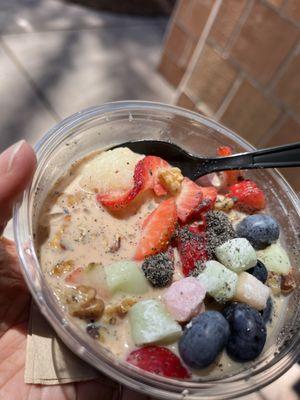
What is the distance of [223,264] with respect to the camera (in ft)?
3.35

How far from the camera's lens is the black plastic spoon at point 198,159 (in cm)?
111

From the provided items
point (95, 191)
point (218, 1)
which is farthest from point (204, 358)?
point (218, 1)

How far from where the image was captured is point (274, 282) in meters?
1.10

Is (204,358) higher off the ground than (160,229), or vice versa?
(160,229)

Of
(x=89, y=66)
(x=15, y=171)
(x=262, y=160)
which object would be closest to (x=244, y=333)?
(x=262, y=160)

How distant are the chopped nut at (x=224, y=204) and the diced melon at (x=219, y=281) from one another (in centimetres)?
21

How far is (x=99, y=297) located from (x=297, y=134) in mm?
1235

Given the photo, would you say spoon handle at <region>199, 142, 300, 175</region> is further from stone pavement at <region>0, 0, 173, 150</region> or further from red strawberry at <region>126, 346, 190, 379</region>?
stone pavement at <region>0, 0, 173, 150</region>

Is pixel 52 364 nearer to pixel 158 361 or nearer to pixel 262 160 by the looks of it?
pixel 158 361

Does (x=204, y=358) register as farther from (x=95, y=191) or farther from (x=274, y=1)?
(x=274, y=1)

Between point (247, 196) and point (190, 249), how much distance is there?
0.26 meters

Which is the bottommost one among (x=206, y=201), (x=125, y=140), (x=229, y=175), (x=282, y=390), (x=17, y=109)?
(x=282, y=390)

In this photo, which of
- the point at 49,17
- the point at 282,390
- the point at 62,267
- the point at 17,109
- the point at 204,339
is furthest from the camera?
the point at 49,17

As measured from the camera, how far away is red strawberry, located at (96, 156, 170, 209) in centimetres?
108
